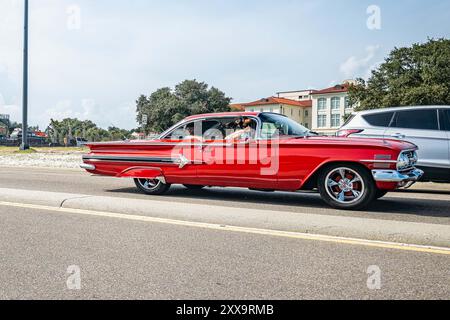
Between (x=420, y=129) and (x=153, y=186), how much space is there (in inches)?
227

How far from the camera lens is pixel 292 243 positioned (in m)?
4.60

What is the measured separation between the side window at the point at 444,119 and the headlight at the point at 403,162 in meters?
3.23

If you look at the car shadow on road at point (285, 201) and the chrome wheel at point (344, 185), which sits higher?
the chrome wheel at point (344, 185)

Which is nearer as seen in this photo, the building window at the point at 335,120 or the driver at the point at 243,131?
the driver at the point at 243,131

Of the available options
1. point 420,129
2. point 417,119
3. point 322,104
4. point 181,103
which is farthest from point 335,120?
point 420,129

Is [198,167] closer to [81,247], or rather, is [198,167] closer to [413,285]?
[81,247]

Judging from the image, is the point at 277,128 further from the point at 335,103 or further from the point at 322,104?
the point at 322,104

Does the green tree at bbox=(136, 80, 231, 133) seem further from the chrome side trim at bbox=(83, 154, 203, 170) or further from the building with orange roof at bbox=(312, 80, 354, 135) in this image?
the chrome side trim at bbox=(83, 154, 203, 170)

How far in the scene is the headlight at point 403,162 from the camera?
6.21 m

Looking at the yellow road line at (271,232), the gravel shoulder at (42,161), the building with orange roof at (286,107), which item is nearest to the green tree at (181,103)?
the building with orange roof at (286,107)

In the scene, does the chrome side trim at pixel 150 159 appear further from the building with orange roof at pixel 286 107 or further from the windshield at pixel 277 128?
the building with orange roof at pixel 286 107

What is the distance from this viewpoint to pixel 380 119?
9.64 meters
